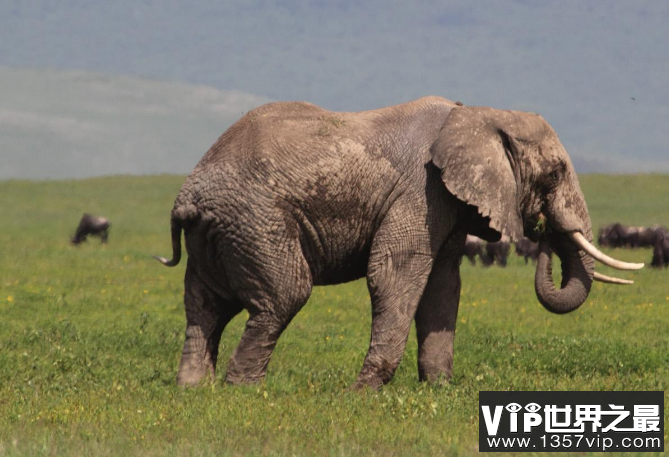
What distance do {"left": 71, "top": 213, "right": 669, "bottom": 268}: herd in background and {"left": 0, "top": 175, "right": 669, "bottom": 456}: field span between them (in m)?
3.22

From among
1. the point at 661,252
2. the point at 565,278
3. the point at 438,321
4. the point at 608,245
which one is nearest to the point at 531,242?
the point at 608,245

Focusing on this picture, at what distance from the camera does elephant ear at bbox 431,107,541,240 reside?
10.7 metres

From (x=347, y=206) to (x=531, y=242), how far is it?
2680cm

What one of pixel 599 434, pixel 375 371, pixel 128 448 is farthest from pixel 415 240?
pixel 128 448

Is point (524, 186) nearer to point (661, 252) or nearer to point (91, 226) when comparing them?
point (661, 252)

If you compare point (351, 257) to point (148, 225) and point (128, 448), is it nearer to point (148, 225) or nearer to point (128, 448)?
point (128, 448)

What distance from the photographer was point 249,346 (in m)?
11.1

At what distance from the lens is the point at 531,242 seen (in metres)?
36.6

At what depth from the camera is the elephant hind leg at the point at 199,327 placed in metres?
11.4

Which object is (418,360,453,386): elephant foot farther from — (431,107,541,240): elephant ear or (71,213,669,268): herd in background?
(71,213,669,268): herd in background

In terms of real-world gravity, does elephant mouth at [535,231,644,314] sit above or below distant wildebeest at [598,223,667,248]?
above

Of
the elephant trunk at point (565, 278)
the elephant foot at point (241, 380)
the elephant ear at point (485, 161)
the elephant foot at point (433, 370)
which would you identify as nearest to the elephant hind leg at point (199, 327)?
the elephant foot at point (241, 380)

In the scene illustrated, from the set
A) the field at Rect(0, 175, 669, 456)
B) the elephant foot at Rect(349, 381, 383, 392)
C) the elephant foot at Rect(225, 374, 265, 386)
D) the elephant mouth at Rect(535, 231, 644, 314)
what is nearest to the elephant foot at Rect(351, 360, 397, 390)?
the elephant foot at Rect(349, 381, 383, 392)

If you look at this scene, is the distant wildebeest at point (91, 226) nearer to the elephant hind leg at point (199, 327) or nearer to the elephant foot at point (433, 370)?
the elephant hind leg at point (199, 327)
